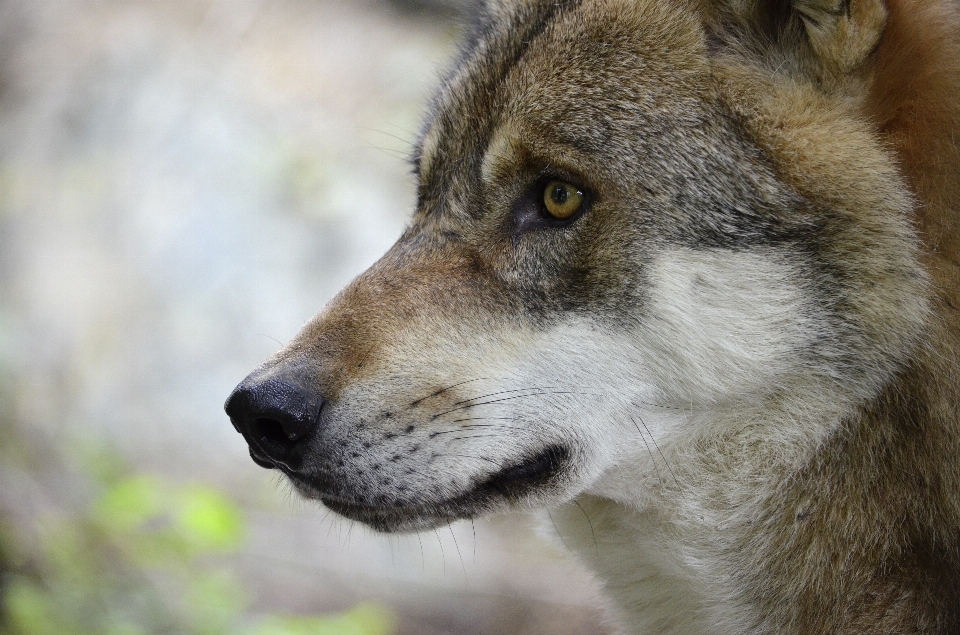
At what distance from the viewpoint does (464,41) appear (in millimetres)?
3273

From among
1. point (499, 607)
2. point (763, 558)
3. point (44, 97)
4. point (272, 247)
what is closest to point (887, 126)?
point (763, 558)

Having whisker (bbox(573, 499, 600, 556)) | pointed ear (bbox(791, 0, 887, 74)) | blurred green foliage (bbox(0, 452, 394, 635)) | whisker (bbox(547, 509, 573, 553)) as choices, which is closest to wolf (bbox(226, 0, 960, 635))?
pointed ear (bbox(791, 0, 887, 74))

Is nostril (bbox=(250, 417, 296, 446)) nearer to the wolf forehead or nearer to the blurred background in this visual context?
the wolf forehead

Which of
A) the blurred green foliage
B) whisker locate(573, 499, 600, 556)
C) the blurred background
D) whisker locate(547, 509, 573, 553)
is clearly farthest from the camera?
the blurred background

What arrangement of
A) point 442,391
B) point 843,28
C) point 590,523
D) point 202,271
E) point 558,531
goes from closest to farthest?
point 843,28 < point 442,391 < point 590,523 < point 558,531 < point 202,271

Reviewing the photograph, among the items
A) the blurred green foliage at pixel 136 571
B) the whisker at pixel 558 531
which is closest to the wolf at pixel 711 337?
the whisker at pixel 558 531

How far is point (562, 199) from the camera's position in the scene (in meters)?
2.40

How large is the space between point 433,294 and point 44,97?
5.59m

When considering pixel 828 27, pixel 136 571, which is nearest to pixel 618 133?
pixel 828 27

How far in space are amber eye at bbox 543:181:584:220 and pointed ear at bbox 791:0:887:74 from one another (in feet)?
2.23

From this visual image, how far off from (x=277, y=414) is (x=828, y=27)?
64.2 inches

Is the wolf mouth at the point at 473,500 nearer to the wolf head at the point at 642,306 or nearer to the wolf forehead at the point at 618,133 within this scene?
the wolf head at the point at 642,306

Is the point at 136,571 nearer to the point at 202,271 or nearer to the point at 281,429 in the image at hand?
the point at 281,429

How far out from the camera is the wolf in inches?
86.7
